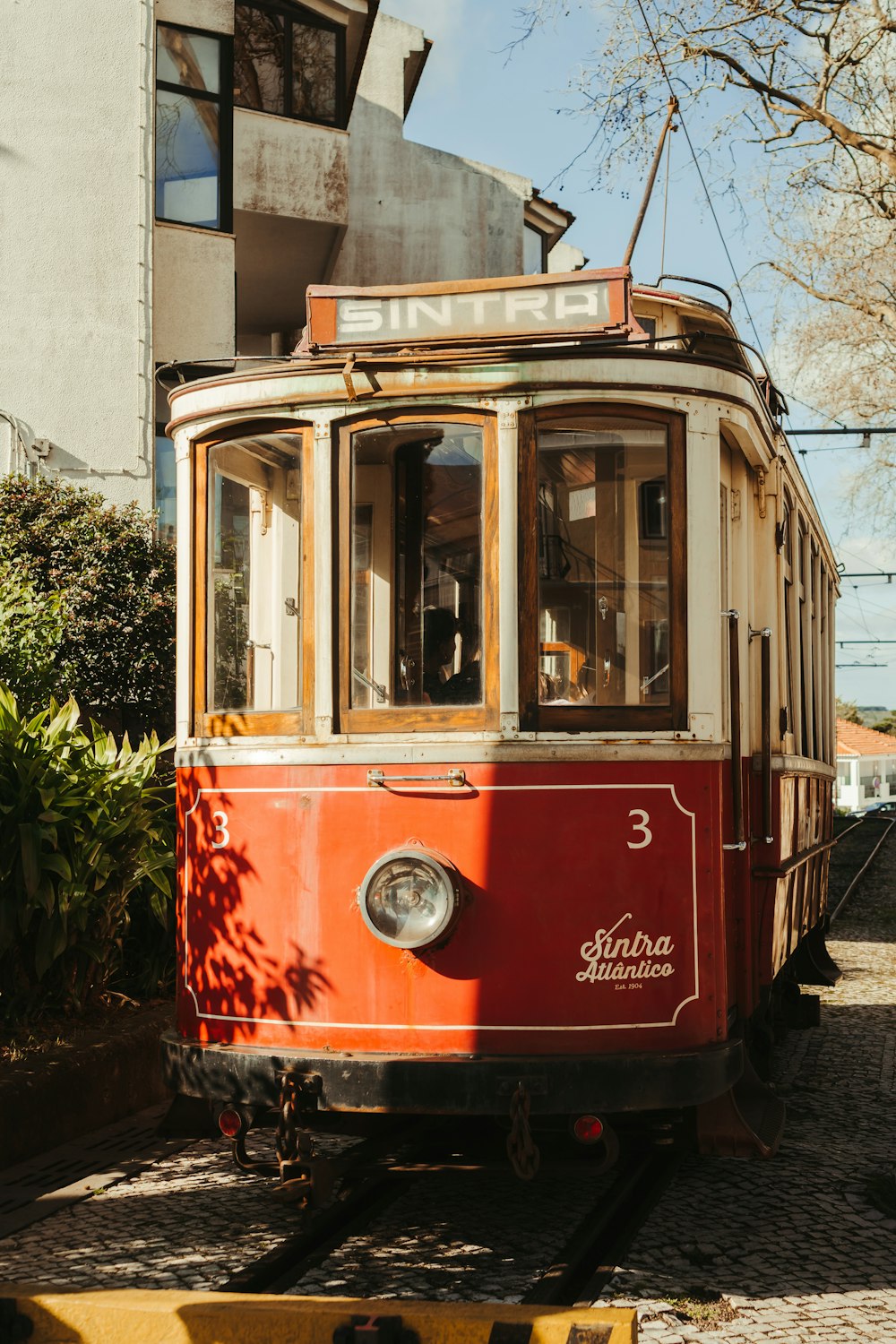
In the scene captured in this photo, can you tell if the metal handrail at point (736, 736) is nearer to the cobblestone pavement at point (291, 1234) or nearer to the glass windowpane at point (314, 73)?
the cobblestone pavement at point (291, 1234)

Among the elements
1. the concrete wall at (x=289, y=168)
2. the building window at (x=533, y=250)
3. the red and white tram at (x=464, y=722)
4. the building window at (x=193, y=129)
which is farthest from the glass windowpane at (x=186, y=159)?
the red and white tram at (x=464, y=722)

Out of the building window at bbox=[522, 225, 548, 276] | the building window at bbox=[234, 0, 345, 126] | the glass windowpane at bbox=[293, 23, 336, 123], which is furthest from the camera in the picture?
the building window at bbox=[522, 225, 548, 276]

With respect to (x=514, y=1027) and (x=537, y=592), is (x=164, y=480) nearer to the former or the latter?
(x=537, y=592)

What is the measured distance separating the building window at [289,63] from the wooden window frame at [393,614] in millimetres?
12474

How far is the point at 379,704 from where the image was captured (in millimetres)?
4883

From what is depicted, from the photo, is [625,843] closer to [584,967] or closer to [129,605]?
[584,967]

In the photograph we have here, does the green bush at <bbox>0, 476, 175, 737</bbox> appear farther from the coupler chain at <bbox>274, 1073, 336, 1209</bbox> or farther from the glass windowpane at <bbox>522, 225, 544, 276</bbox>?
the glass windowpane at <bbox>522, 225, 544, 276</bbox>

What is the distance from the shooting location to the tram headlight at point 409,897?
15.0 ft

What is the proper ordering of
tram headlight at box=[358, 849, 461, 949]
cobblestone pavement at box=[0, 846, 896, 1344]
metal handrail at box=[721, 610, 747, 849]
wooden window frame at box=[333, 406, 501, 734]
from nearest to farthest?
cobblestone pavement at box=[0, 846, 896, 1344]
tram headlight at box=[358, 849, 461, 949]
wooden window frame at box=[333, 406, 501, 734]
metal handrail at box=[721, 610, 747, 849]

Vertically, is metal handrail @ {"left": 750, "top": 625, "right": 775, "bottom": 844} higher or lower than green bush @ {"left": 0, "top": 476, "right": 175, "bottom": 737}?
lower

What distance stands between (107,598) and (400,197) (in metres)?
12.9

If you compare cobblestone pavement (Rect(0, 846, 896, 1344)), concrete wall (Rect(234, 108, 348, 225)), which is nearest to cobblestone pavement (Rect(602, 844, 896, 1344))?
cobblestone pavement (Rect(0, 846, 896, 1344))

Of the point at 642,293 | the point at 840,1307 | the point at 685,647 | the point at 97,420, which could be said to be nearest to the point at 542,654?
the point at 685,647

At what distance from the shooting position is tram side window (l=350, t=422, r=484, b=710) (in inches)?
191
